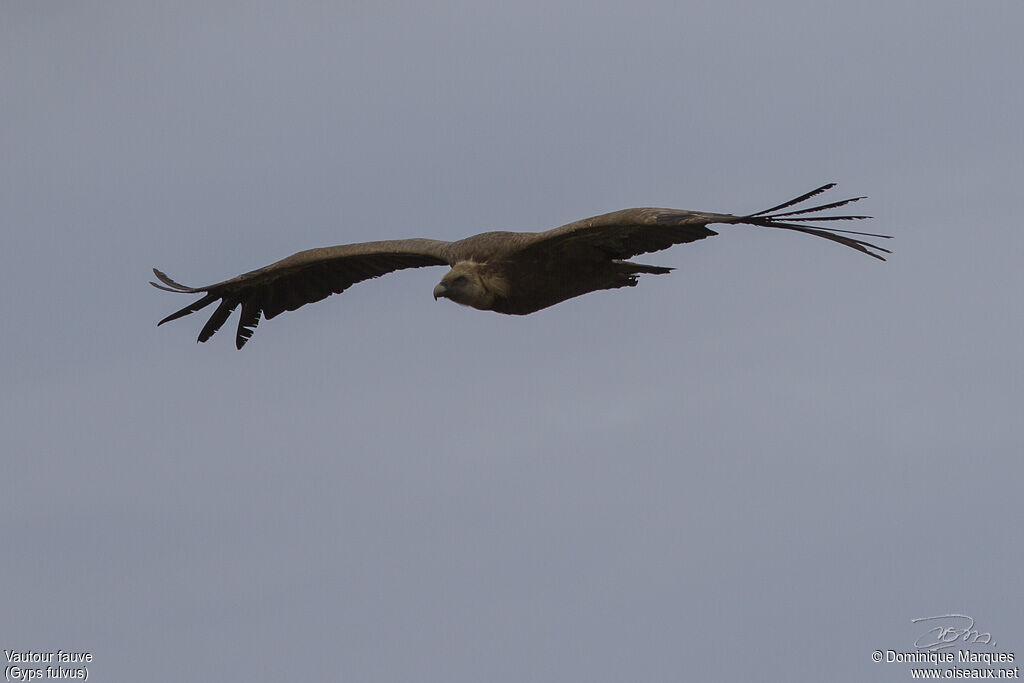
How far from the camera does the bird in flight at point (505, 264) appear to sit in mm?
14320

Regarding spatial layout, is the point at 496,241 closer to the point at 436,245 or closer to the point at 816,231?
the point at 436,245

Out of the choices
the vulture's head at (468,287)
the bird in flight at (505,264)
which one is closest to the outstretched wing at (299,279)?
the bird in flight at (505,264)

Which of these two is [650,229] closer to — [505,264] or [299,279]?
[505,264]

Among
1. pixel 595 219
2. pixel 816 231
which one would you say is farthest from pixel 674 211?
pixel 816 231

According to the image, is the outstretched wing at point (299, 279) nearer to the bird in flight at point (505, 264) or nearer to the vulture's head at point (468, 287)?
the bird in flight at point (505, 264)

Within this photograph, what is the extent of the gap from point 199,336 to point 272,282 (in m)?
1.02

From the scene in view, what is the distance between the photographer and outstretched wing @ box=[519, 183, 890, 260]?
13031 mm

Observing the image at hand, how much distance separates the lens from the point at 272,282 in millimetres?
18391

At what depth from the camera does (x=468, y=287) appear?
15727 millimetres

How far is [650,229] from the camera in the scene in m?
14.6

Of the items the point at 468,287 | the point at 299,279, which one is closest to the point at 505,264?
the point at 468,287

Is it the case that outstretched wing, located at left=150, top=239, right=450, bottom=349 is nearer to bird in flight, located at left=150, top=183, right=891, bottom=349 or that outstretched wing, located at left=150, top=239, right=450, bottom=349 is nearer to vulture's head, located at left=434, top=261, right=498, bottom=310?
bird in flight, located at left=150, top=183, right=891, bottom=349

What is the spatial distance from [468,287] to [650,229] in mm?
1997

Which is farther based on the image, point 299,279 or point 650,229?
point 299,279
